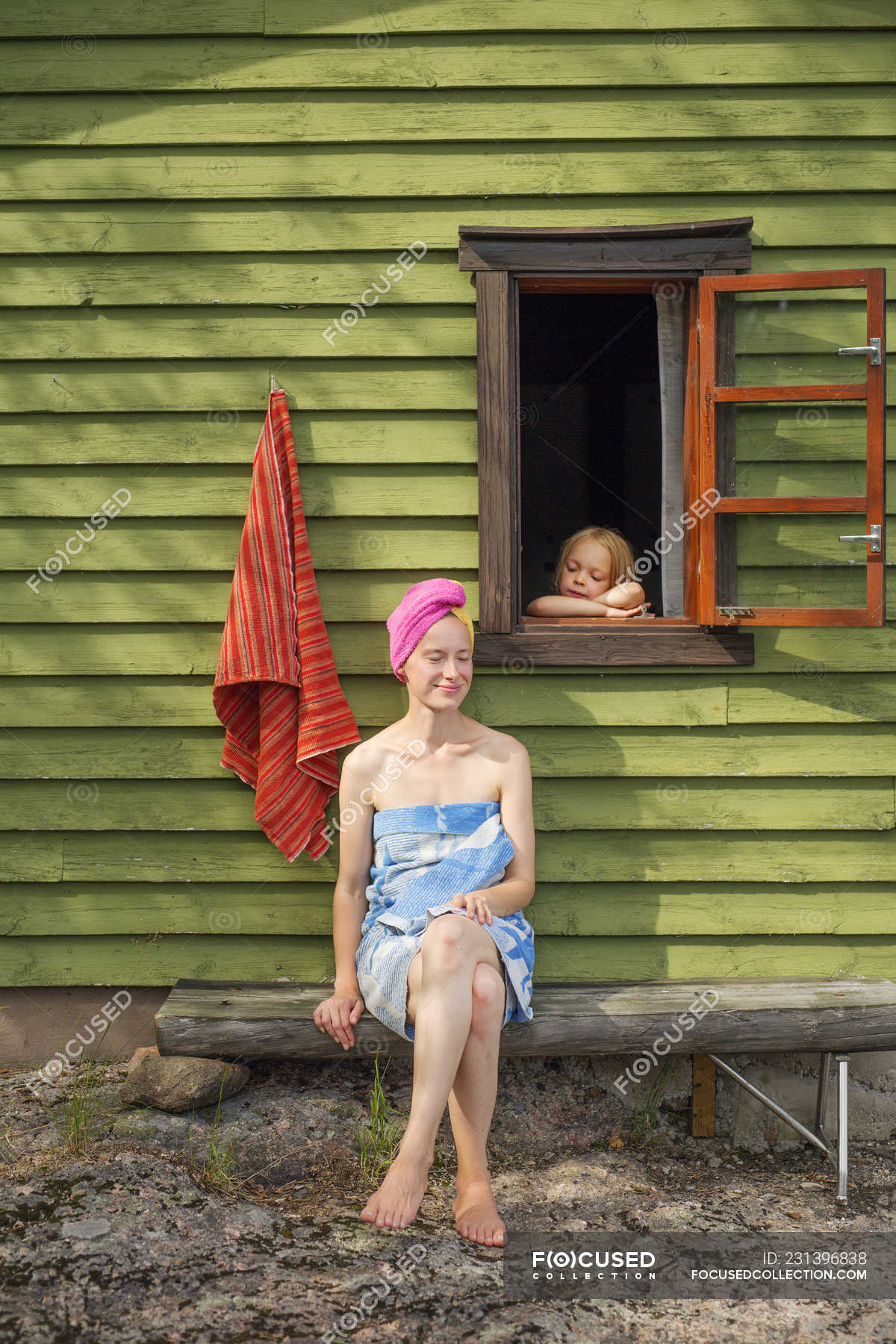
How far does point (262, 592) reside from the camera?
127 inches

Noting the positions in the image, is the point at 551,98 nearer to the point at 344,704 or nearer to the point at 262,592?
the point at 262,592

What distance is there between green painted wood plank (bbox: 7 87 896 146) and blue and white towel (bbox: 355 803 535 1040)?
2224 mm

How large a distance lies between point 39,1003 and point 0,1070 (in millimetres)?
256

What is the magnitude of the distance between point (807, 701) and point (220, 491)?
2.11 m

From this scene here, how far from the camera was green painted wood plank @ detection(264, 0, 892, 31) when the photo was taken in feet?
10.7

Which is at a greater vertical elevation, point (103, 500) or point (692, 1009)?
point (103, 500)

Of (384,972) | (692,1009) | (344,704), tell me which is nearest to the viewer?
(384,972)

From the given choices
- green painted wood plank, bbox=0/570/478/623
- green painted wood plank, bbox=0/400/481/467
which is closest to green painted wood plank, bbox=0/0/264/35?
green painted wood plank, bbox=0/400/481/467

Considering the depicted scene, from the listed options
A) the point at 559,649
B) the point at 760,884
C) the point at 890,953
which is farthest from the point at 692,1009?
the point at 559,649

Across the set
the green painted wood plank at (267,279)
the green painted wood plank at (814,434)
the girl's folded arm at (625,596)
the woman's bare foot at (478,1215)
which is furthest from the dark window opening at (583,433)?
the woman's bare foot at (478,1215)

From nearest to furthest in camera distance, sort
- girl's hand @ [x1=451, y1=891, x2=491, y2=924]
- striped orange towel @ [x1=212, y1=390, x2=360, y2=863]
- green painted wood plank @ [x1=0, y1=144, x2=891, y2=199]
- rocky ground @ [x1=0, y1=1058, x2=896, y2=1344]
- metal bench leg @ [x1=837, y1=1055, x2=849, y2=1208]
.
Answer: rocky ground @ [x1=0, y1=1058, x2=896, y2=1344] → girl's hand @ [x1=451, y1=891, x2=491, y2=924] → metal bench leg @ [x1=837, y1=1055, x2=849, y2=1208] → striped orange towel @ [x1=212, y1=390, x2=360, y2=863] → green painted wood plank @ [x1=0, y1=144, x2=891, y2=199]

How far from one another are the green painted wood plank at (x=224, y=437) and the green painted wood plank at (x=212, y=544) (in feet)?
0.68

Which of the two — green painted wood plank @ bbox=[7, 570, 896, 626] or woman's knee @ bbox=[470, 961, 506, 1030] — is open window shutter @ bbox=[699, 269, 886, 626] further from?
woman's knee @ bbox=[470, 961, 506, 1030]

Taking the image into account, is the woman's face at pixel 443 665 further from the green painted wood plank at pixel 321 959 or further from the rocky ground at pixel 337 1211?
the rocky ground at pixel 337 1211
